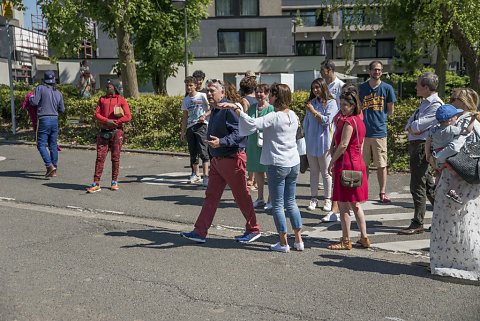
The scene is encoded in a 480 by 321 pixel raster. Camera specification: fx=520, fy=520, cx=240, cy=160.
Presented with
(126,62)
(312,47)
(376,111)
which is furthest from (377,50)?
(376,111)

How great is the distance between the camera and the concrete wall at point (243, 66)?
3284 centimetres

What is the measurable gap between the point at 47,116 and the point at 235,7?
1049 inches

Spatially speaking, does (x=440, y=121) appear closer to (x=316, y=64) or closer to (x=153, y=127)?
(x=153, y=127)

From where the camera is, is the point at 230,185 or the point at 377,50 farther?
the point at 377,50

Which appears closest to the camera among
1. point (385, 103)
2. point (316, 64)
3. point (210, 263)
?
point (210, 263)

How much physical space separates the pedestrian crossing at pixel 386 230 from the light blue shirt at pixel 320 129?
1.14m

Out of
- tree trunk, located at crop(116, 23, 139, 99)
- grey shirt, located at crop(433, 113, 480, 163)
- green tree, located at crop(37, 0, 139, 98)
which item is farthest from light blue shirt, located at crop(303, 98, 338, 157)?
tree trunk, located at crop(116, 23, 139, 99)

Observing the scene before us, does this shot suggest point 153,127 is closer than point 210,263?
No

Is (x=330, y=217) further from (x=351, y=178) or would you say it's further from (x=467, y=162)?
(x=467, y=162)

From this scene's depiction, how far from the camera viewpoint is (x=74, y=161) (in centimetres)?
1271

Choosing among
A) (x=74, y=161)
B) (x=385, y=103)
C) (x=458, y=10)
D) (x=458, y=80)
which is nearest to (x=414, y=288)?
(x=385, y=103)

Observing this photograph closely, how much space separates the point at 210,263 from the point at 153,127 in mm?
10339

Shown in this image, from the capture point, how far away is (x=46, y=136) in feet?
34.7

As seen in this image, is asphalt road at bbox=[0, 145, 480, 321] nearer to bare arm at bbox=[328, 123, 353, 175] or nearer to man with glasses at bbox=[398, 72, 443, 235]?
man with glasses at bbox=[398, 72, 443, 235]
